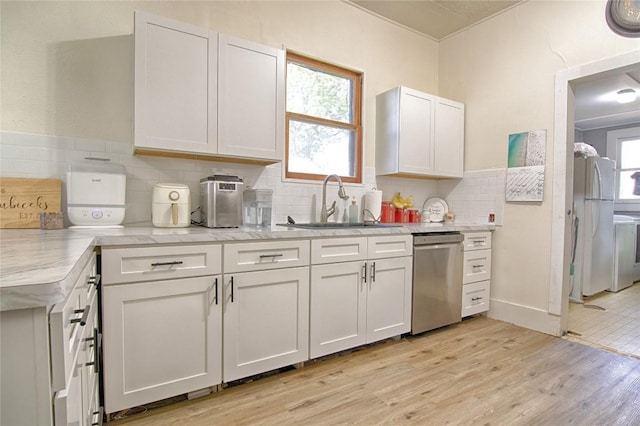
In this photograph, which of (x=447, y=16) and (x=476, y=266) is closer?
(x=476, y=266)

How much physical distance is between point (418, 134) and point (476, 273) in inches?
54.9

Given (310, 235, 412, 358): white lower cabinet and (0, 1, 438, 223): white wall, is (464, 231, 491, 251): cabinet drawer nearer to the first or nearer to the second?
(310, 235, 412, 358): white lower cabinet

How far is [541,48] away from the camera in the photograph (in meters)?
2.82

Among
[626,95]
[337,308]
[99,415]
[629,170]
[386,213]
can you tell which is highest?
[626,95]

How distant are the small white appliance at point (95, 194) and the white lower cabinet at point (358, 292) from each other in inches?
47.5

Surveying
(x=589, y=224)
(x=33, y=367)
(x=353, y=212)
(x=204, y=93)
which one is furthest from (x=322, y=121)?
(x=589, y=224)

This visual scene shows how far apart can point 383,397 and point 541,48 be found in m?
3.06

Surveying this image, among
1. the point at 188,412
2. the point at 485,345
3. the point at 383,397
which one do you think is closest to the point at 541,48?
the point at 485,345

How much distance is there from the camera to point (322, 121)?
289cm

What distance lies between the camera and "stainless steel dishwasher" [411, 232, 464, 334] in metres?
2.55

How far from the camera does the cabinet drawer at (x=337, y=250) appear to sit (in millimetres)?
2049

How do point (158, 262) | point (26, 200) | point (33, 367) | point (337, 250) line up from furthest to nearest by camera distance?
point (337, 250)
point (26, 200)
point (158, 262)
point (33, 367)

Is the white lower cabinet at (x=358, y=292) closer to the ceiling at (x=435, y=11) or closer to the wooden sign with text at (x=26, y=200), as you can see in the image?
the wooden sign with text at (x=26, y=200)

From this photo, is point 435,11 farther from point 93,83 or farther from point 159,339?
point 159,339
